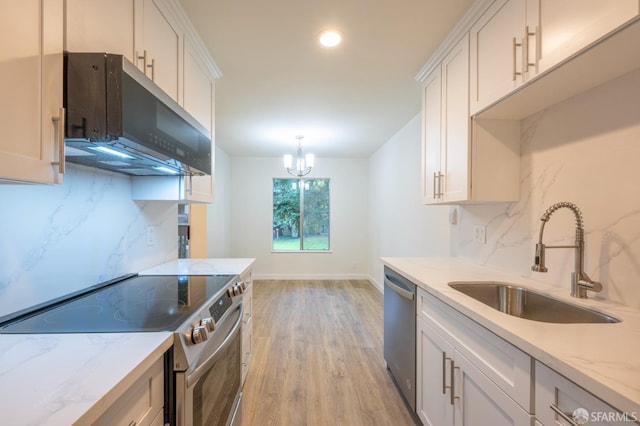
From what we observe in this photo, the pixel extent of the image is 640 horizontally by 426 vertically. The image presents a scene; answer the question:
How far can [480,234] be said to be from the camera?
2133 mm

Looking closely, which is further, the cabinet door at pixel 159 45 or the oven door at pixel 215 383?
the cabinet door at pixel 159 45

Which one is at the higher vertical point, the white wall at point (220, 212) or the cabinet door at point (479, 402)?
the white wall at point (220, 212)

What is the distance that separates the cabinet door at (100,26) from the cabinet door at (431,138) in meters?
1.90

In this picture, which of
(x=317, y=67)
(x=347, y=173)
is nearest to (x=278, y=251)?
(x=347, y=173)

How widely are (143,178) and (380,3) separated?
175cm

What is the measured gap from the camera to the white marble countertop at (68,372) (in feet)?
1.82

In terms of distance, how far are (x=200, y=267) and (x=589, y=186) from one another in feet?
7.53

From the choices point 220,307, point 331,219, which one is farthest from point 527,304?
point 331,219

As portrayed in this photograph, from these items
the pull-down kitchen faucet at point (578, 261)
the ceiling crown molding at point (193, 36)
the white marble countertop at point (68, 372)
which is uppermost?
the ceiling crown molding at point (193, 36)

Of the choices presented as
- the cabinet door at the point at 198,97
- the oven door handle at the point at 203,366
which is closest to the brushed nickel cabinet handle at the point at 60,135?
the oven door handle at the point at 203,366

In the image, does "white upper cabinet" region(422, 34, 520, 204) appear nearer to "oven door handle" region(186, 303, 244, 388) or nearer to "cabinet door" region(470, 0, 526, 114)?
"cabinet door" region(470, 0, 526, 114)

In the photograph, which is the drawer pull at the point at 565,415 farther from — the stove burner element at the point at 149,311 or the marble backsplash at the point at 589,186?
the stove burner element at the point at 149,311

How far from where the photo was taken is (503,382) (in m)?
0.98

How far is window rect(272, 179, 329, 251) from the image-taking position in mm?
5980
